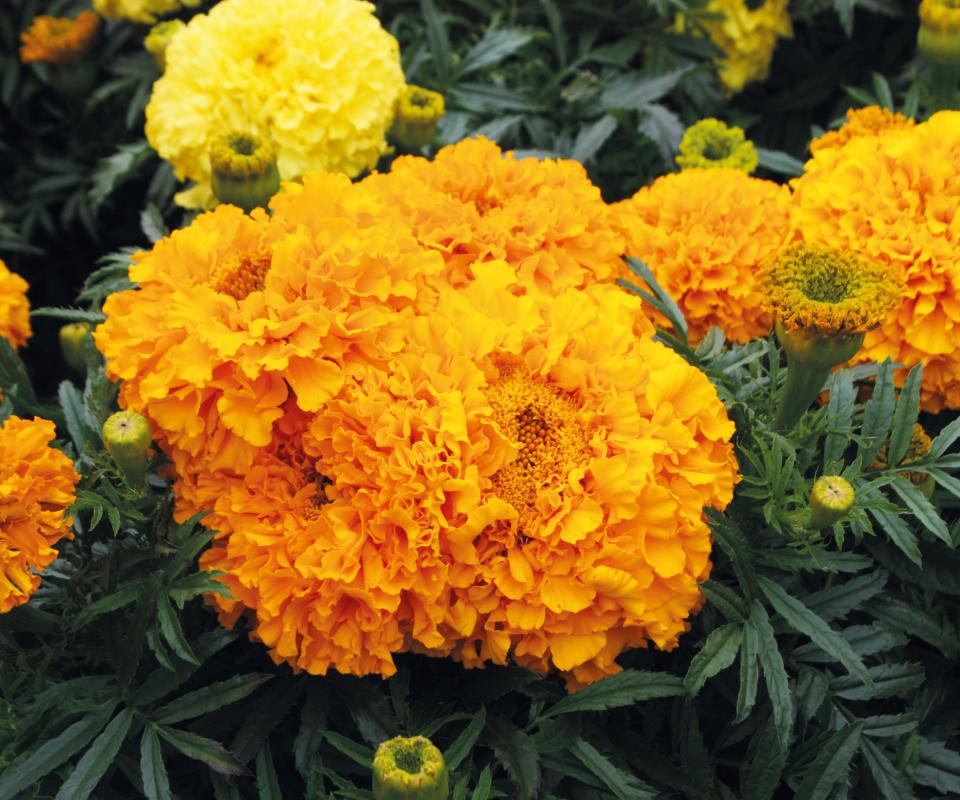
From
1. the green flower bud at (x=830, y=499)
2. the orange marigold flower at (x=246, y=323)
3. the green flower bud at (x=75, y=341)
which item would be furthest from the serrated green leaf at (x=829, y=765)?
the green flower bud at (x=75, y=341)

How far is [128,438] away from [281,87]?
38.7 inches

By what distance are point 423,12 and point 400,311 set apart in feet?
4.40

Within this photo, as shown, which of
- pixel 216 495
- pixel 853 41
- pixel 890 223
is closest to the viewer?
pixel 216 495

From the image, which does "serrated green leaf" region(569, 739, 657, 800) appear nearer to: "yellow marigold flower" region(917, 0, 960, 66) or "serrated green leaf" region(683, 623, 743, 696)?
"serrated green leaf" region(683, 623, 743, 696)

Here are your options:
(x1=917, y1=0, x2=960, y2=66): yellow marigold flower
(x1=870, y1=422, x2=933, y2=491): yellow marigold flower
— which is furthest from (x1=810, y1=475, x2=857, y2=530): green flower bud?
(x1=917, y1=0, x2=960, y2=66): yellow marigold flower

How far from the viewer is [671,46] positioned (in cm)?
270

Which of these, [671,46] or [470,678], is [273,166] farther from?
[671,46]

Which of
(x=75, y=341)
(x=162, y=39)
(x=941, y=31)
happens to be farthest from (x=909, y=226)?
(x=162, y=39)

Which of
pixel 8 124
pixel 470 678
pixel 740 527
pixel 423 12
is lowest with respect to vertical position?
pixel 8 124

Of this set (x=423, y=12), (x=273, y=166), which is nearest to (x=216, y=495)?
(x=273, y=166)

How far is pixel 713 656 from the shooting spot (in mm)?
1448

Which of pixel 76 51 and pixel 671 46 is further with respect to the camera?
pixel 76 51

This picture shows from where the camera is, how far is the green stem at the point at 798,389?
1.50 metres

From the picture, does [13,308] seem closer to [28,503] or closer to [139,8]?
[28,503]
